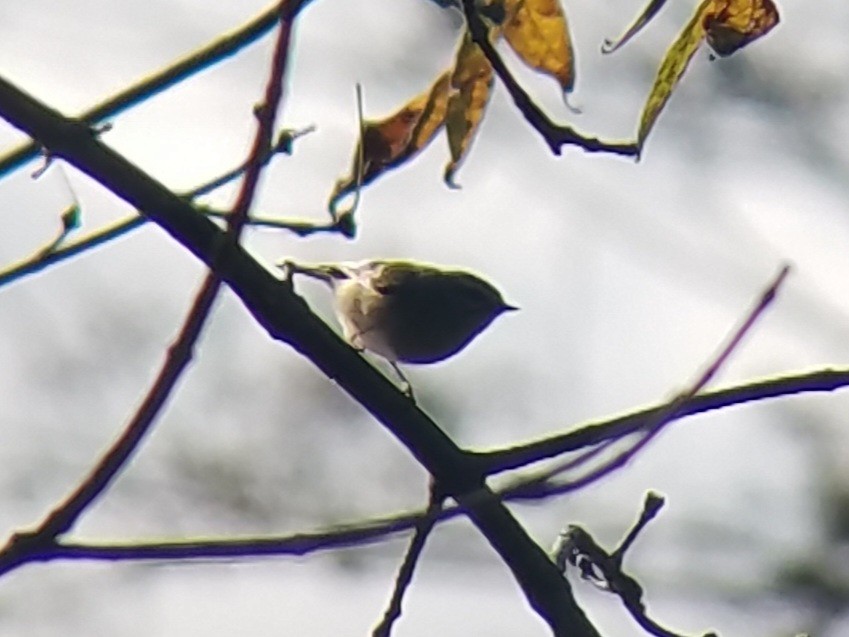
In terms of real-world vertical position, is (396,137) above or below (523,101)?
above

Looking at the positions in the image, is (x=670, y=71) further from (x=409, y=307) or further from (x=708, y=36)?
(x=409, y=307)

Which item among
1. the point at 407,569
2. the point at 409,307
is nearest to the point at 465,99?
the point at 407,569

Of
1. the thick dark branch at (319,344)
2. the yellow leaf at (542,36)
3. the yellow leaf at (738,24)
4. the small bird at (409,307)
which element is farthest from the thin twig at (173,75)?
the small bird at (409,307)

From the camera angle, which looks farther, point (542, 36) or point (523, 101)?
point (542, 36)

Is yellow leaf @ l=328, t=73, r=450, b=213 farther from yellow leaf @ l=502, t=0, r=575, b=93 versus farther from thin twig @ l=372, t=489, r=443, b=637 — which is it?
thin twig @ l=372, t=489, r=443, b=637

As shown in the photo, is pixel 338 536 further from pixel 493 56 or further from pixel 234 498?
pixel 234 498

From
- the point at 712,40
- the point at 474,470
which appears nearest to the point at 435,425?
the point at 474,470
